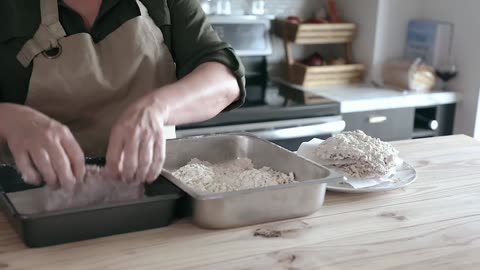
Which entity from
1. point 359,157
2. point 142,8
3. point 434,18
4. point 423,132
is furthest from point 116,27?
point 434,18

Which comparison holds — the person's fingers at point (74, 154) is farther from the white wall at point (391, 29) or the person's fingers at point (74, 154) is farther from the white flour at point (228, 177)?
the white wall at point (391, 29)

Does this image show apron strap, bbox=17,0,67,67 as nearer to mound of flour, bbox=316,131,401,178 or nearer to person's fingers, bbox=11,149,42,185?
person's fingers, bbox=11,149,42,185

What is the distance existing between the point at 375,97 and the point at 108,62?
1477 millimetres

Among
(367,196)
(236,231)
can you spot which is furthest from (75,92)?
(367,196)

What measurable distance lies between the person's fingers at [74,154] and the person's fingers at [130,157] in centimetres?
6

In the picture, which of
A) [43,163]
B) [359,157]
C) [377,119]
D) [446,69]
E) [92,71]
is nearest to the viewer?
[43,163]

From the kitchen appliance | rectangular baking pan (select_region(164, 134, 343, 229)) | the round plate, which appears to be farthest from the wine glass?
rectangular baking pan (select_region(164, 134, 343, 229))

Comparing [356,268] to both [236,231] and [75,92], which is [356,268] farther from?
[75,92]

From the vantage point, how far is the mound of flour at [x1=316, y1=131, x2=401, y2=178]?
1.21 m

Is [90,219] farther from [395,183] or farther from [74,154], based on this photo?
[395,183]

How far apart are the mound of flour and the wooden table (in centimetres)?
5

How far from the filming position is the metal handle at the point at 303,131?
232cm

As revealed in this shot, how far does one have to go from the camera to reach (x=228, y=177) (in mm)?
1104

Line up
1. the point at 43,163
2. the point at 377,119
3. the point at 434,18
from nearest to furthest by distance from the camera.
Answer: the point at 43,163
the point at 377,119
the point at 434,18
